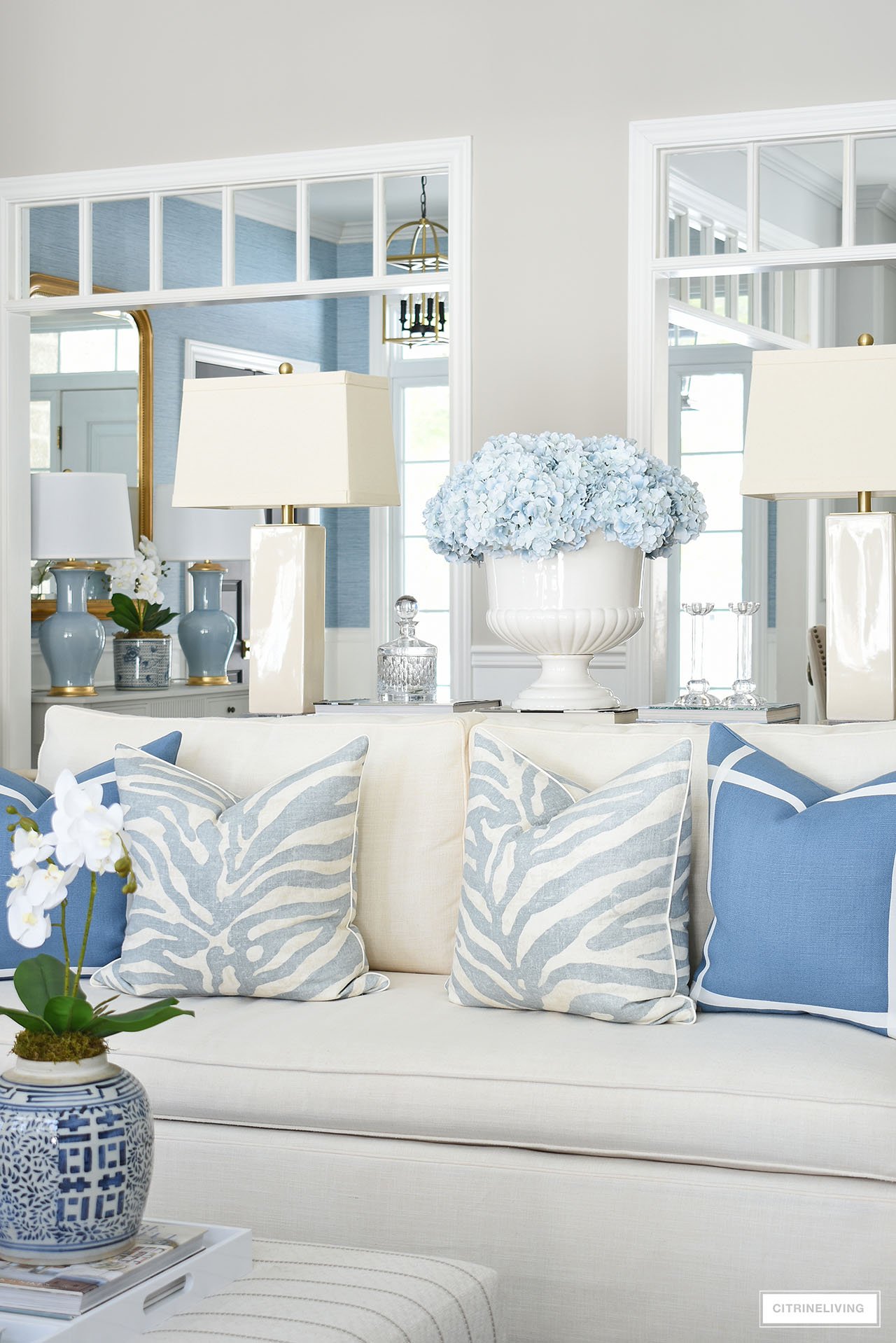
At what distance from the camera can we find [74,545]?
5.06 m

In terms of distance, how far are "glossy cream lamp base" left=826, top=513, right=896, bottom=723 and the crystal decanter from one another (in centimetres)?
85

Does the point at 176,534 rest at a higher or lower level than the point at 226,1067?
higher

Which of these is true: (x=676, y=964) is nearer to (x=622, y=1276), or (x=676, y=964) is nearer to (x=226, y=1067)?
(x=622, y=1276)

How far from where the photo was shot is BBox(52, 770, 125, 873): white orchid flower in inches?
59.4

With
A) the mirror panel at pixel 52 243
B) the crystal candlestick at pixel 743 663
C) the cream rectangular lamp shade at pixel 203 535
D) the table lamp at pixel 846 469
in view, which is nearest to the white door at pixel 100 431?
the cream rectangular lamp shade at pixel 203 535

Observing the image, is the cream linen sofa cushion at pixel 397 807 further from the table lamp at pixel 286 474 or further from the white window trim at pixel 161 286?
the white window trim at pixel 161 286

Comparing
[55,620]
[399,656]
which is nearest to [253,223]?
[55,620]

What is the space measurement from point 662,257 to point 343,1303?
3.35 metres

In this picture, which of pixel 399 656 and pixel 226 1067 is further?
pixel 399 656

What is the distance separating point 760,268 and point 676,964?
2.46 meters

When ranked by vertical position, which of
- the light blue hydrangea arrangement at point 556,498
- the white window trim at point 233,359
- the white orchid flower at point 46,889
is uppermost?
the white window trim at point 233,359

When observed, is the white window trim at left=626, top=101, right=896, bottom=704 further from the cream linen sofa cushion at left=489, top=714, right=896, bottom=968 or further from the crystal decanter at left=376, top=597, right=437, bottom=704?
the cream linen sofa cushion at left=489, top=714, right=896, bottom=968

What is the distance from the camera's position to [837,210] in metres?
6.86

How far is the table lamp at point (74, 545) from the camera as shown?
16.6 ft
